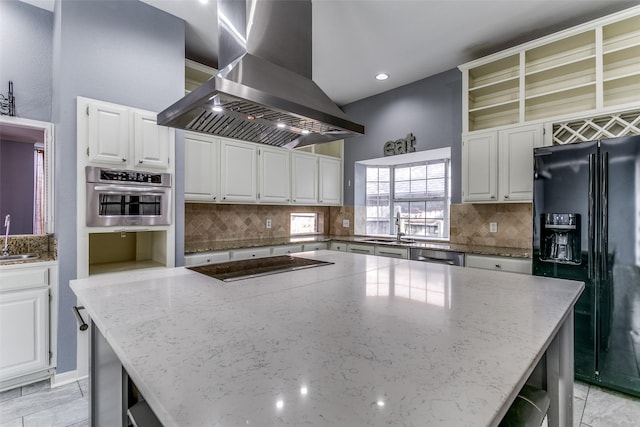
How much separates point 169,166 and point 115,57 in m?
0.92

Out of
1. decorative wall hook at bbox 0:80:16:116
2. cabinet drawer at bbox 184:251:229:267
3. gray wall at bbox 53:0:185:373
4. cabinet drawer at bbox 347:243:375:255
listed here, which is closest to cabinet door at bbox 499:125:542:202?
cabinet drawer at bbox 347:243:375:255

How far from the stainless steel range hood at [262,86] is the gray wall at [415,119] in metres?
2.21

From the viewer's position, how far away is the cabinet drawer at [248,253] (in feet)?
10.7

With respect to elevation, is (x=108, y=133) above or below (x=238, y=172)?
above

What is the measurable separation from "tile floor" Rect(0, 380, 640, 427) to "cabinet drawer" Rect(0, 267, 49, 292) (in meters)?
0.74

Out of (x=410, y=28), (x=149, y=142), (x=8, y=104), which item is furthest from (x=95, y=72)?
(x=410, y=28)

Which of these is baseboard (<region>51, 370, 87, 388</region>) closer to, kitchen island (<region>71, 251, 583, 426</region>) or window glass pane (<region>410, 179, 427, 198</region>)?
kitchen island (<region>71, 251, 583, 426</region>)

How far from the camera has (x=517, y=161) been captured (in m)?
2.89

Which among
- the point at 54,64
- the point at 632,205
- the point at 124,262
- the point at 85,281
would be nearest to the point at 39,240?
the point at 124,262

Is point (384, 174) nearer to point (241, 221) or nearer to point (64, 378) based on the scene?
point (241, 221)

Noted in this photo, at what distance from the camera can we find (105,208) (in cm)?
227

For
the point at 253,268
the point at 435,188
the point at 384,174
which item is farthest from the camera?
the point at 384,174

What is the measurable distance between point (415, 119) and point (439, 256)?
184 cm

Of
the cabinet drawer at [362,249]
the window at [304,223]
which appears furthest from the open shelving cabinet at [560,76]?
the window at [304,223]
